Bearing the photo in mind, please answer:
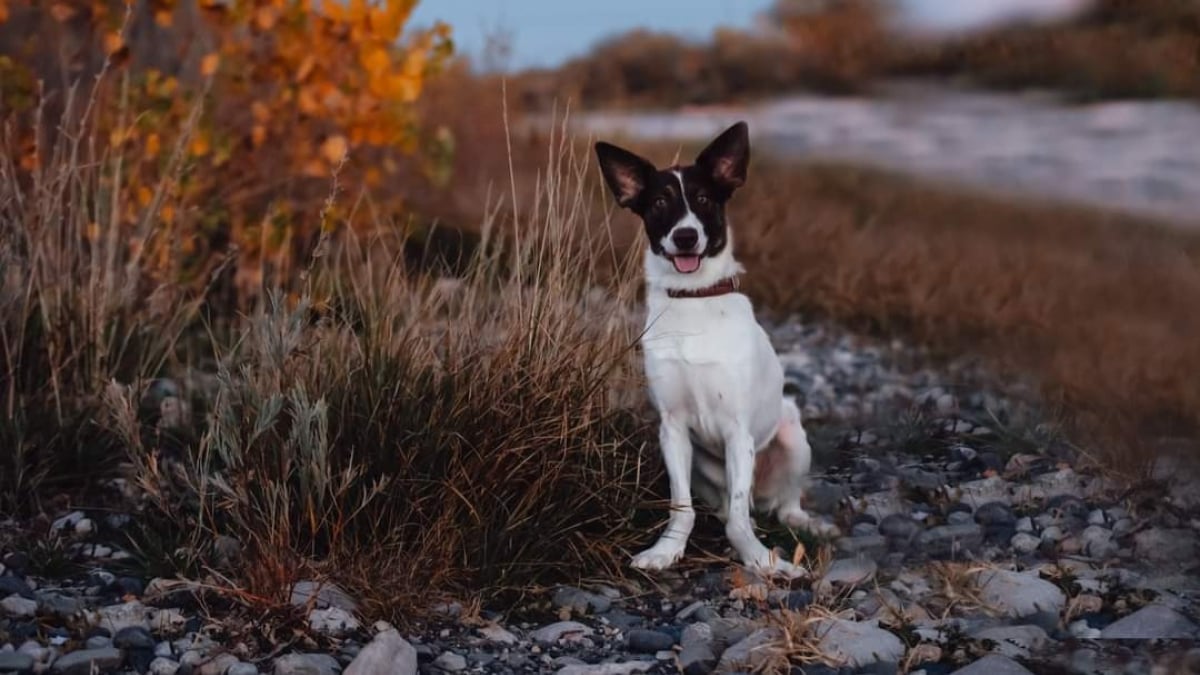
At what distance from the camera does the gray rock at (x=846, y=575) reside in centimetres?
409

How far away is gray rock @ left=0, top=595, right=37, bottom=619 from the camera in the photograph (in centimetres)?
372

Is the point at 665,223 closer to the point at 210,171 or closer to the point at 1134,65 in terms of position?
the point at 210,171

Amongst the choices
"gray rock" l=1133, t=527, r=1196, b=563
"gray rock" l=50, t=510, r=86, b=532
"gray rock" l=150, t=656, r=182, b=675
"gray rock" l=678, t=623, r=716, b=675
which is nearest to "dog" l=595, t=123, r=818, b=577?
"gray rock" l=678, t=623, r=716, b=675

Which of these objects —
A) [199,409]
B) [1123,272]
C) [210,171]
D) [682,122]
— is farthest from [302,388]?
[682,122]

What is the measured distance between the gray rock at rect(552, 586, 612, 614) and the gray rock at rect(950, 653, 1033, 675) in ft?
3.28

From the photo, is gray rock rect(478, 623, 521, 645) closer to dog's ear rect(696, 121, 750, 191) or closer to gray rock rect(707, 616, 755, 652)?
gray rock rect(707, 616, 755, 652)

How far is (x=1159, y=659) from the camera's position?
3480mm

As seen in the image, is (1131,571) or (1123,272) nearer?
(1131,571)

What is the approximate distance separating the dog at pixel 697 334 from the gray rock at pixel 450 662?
0.77 metres

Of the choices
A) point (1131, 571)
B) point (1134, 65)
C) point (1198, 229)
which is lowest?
point (1131, 571)

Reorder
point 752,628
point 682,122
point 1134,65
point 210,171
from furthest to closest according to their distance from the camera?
1. point 682,122
2. point 1134,65
3. point 210,171
4. point 752,628

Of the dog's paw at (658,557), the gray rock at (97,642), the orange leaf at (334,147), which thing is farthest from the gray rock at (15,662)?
the orange leaf at (334,147)

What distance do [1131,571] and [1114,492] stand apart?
683mm

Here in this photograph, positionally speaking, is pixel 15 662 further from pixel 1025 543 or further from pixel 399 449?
pixel 1025 543
